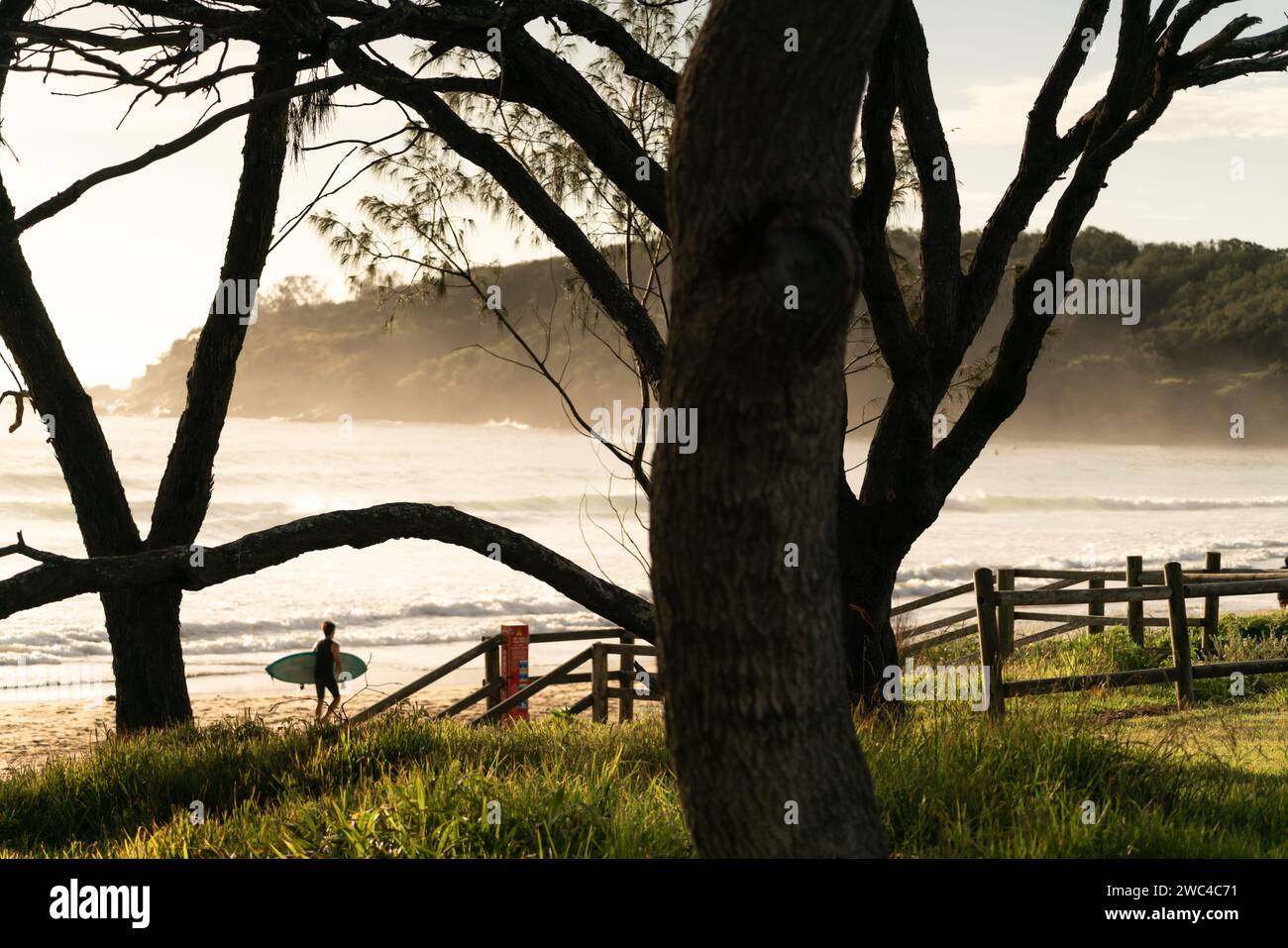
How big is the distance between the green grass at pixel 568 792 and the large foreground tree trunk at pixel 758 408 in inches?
54.7

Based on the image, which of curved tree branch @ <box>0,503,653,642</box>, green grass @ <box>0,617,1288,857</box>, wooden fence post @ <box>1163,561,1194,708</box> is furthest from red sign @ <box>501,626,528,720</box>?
wooden fence post @ <box>1163,561,1194,708</box>

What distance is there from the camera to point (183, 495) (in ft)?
27.8

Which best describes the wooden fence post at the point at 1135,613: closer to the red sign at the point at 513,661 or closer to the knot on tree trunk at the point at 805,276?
the red sign at the point at 513,661

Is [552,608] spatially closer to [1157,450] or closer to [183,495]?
[183,495]

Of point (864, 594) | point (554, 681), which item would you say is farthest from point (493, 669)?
point (864, 594)

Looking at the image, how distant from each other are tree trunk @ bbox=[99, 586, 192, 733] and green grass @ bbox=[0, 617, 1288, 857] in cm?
67

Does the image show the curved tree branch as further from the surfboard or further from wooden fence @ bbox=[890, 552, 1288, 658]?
the surfboard

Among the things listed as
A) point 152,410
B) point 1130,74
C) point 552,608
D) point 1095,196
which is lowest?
point 552,608

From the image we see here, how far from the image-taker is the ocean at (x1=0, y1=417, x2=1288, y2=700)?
2457 cm

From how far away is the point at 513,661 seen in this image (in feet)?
39.7

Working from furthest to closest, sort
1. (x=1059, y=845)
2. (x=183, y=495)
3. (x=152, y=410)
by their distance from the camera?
(x=152, y=410) → (x=183, y=495) → (x=1059, y=845)

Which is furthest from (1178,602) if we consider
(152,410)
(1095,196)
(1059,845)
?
(152,410)

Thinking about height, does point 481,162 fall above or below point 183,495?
above
